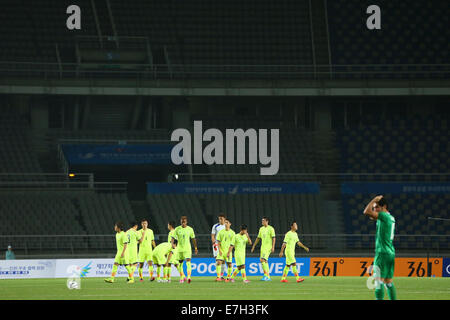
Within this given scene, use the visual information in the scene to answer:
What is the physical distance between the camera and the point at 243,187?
46562 mm

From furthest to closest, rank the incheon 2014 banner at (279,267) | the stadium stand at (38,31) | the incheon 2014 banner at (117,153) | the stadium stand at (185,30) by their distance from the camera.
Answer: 1. the stadium stand at (185,30)
2. the stadium stand at (38,31)
3. the incheon 2014 banner at (117,153)
4. the incheon 2014 banner at (279,267)

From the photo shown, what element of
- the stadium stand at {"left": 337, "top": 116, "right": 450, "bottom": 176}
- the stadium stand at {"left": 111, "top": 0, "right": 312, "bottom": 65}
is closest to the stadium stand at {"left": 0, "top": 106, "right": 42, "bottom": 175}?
the stadium stand at {"left": 111, "top": 0, "right": 312, "bottom": 65}

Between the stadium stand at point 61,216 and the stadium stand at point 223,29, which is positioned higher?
the stadium stand at point 223,29

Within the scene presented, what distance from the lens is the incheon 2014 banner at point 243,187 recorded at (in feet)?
151

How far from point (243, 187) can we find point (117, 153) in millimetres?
8035

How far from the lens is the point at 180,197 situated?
45.6m

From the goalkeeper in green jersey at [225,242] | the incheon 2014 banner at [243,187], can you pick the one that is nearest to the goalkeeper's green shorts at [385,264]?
the goalkeeper in green jersey at [225,242]

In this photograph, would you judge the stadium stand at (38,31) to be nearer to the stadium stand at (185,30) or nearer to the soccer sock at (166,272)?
the stadium stand at (185,30)

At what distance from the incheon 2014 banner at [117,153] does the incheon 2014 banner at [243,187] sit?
2.81 m

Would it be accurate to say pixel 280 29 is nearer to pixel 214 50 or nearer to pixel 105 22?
pixel 214 50

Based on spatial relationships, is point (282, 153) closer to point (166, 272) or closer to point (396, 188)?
point (396, 188)

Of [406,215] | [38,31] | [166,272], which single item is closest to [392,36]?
[406,215]

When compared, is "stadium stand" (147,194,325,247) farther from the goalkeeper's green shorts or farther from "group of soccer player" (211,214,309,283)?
the goalkeeper's green shorts

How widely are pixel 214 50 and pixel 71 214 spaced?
15.0 m
